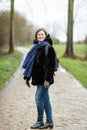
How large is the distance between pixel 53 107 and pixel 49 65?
2.97m

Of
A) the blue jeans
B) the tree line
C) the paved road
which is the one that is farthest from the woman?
the tree line

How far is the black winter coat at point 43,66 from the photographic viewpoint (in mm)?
7615

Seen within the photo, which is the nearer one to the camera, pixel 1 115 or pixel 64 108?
pixel 1 115

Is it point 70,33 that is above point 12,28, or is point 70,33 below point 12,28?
below

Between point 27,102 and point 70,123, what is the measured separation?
2.97 meters

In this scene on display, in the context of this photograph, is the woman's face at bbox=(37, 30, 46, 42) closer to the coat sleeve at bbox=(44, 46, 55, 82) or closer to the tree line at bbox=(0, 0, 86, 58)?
the coat sleeve at bbox=(44, 46, 55, 82)

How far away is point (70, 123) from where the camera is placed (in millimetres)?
8438

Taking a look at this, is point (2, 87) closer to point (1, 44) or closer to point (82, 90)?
point (82, 90)

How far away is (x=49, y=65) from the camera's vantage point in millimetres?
7629

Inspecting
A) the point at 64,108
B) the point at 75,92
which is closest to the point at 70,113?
the point at 64,108

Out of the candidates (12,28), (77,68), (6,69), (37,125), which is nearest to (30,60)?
(37,125)

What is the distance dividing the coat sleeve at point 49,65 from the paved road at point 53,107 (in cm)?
113

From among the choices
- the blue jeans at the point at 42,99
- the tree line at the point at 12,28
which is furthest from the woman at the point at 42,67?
the tree line at the point at 12,28

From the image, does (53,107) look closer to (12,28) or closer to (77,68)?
(77,68)
